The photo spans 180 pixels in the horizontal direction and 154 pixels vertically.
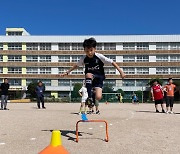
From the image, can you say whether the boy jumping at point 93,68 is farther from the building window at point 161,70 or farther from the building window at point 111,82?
the building window at point 161,70

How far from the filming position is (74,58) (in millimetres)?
78750

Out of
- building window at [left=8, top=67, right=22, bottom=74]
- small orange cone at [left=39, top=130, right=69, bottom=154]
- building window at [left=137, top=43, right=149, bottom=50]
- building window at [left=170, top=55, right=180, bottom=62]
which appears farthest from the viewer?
building window at [left=8, top=67, right=22, bottom=74]

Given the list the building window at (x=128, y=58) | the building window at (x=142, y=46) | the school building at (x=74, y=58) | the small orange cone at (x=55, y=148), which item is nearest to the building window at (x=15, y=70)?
the school building at (x=74, y=58)

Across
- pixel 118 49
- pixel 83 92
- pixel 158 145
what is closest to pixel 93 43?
pixel 158 145

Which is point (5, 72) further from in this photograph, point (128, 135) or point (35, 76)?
point (128, 135)

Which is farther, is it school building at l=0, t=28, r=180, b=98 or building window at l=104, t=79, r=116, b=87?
building window at l=104, t=79, r=116, b=87

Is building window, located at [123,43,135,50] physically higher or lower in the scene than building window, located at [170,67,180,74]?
higher

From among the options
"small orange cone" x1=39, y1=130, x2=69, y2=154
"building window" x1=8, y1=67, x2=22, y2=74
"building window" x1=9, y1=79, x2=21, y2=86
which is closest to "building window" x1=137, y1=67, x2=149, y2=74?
"building window" x1=8, y1=67, x2=22, y2=74

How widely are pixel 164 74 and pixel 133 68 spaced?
7.57 metres

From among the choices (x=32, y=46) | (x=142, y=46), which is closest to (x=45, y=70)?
(x=32, y=46)

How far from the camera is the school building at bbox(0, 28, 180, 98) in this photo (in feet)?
251

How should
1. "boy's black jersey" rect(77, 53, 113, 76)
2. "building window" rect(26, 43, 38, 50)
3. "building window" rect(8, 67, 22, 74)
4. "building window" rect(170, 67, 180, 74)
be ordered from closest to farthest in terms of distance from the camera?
"boy's black jersey" rect(77, 53, 113, 76) → "building window" rect(170, 67, 180, 74) → "building window" rect(8, 67, 22, 74) → "building window" rect(26, 43, 38, 50)

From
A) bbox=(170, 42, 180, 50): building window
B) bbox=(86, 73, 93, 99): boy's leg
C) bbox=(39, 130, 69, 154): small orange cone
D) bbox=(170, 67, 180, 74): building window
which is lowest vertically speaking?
bbox=(39, 130, 69, 154): small orange cone

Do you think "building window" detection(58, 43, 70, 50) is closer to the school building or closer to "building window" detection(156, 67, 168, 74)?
the school building
